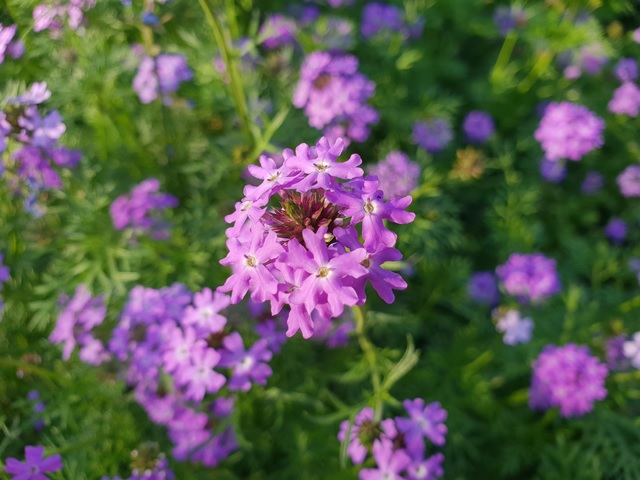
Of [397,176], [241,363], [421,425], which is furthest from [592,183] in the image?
[241,363]

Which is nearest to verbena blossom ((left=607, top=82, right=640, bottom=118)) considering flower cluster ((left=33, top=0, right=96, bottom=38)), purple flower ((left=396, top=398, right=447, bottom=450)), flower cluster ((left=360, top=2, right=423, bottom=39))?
flower cluster ((left=360, top=2, right=423, bottom=39))

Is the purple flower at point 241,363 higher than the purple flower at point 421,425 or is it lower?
higher

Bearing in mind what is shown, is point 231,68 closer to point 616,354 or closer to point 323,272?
point 323,272

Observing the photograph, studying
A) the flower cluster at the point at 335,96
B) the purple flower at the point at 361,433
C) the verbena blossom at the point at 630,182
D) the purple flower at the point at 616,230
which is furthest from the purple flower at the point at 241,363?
the verbena blossom at the point at 630,182

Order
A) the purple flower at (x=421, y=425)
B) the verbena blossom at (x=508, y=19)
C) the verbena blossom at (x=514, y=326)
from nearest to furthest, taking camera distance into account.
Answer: the purple flower at (x=421, y=425) → the verbena blossom at (x=514, y=326) → the verbena blossom at (x=508, y=19)

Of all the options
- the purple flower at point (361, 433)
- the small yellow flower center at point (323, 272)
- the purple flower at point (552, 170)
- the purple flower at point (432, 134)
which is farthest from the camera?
the purple flower at point (552, 170)

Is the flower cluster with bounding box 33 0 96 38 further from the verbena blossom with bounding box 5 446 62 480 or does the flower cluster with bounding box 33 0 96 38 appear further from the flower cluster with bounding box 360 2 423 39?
the flower cluster with bounding box 360 2 423 39

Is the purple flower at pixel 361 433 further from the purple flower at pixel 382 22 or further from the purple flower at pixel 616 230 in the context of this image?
the purple flower at pixel 382 22

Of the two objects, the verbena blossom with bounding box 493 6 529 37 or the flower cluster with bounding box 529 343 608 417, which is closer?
the flower cluster with bounding box 529 343 608 417
